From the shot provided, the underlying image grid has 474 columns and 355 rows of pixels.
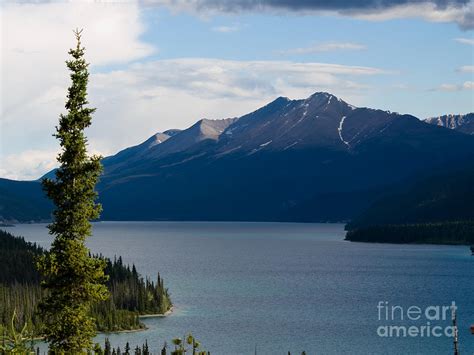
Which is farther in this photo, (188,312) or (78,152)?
(188,312)

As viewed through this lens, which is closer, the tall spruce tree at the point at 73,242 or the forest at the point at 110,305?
the tall spruce tree at the point at 73,242

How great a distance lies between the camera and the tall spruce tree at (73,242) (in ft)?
202

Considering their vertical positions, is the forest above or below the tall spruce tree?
below

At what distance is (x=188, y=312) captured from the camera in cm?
19075

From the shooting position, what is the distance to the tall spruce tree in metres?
61.5

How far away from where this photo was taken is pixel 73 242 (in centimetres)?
6141

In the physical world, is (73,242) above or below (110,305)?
above

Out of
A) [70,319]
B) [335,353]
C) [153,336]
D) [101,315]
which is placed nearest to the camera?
[70,319]

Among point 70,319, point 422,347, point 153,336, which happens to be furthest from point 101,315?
point 70,319

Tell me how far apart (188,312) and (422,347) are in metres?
58.3

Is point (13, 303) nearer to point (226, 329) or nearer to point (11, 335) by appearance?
point (226, 329)

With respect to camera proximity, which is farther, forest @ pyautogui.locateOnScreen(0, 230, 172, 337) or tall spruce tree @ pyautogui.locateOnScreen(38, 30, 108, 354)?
forest @ pyautogui.locateOnScreen(0, 230, 172, 337)

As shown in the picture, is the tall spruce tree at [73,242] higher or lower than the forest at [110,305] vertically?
higher

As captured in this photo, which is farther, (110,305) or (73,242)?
(110,305)
